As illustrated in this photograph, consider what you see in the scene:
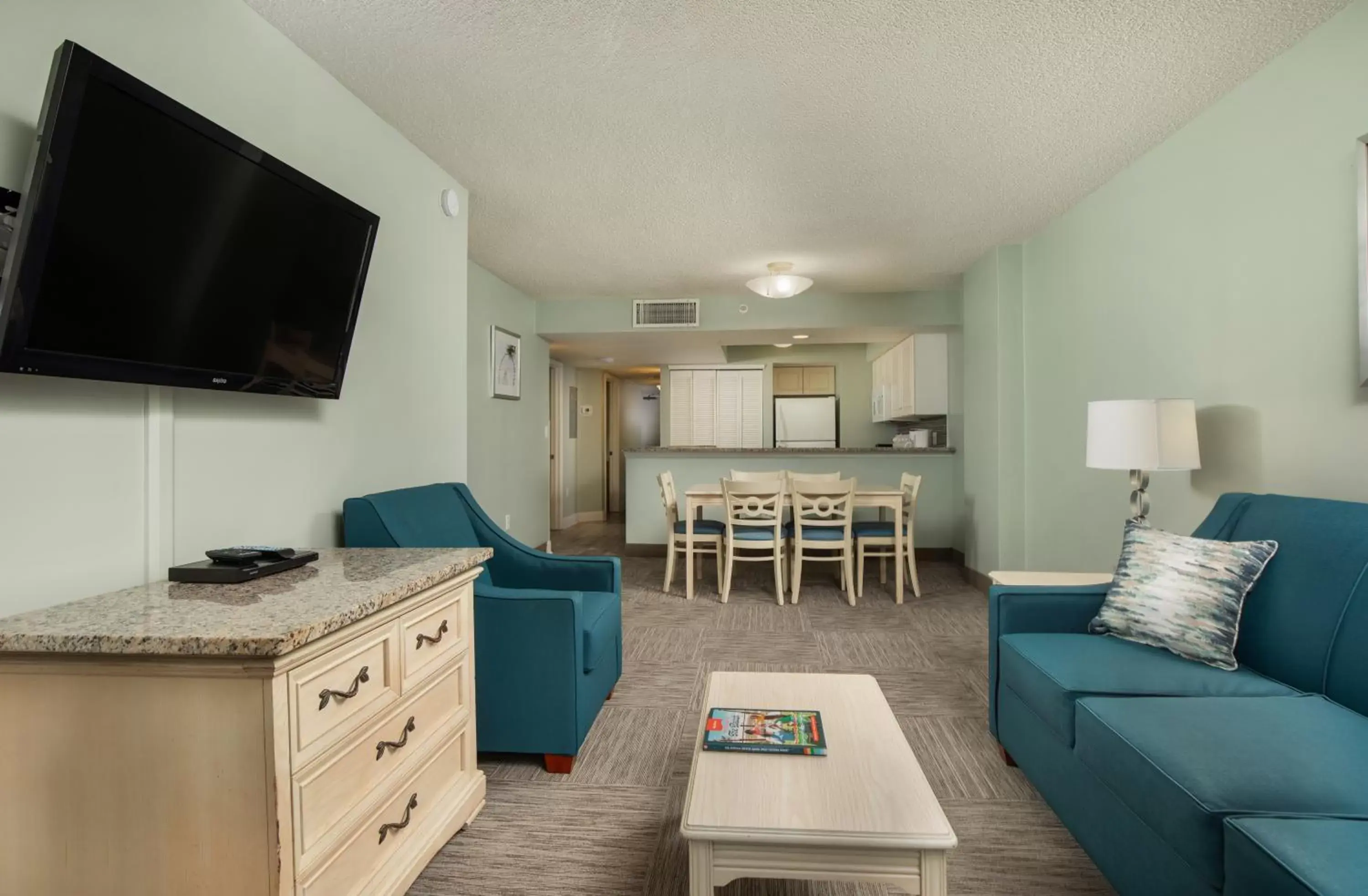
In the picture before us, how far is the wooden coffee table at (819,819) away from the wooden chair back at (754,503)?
114 inches

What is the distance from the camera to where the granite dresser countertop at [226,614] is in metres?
1.07

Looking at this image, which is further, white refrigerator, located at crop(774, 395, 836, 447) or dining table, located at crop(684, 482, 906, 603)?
white refrigerator, located at crop(774, 395, 836, 447)

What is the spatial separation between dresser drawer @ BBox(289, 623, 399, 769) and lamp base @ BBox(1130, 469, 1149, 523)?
106 inches

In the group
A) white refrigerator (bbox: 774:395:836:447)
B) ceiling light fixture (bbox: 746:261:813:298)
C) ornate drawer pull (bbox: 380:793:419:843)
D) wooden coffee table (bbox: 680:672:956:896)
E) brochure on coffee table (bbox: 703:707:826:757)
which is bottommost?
ornate drawer pull (bbox: 380:793:419:843)

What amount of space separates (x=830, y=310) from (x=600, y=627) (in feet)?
13.9

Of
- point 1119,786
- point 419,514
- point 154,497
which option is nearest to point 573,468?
point 419,514

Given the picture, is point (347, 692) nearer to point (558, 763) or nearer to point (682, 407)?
point (558, 763)

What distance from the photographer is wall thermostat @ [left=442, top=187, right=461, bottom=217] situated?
124 inches

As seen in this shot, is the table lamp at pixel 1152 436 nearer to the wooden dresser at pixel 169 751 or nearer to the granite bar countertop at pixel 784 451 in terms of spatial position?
the wooden dresser at pixel 169 751

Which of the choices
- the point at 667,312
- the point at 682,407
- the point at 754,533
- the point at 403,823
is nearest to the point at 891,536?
the point at 754,533

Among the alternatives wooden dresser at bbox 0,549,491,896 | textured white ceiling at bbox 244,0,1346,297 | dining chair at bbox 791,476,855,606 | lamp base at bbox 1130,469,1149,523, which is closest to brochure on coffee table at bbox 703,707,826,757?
wooden dresser at bbox 0,549,491,896

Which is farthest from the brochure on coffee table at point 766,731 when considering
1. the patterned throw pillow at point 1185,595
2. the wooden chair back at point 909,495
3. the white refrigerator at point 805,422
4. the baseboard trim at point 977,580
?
the white refrigerator at point 805,422

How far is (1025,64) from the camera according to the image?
229 centimetres

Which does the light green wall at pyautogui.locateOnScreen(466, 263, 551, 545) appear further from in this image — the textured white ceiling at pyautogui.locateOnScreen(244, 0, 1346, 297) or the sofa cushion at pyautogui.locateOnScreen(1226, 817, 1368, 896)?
the sofa cushion at pyautogui.locateOnScreen(1226, 817, 1368, 896)
